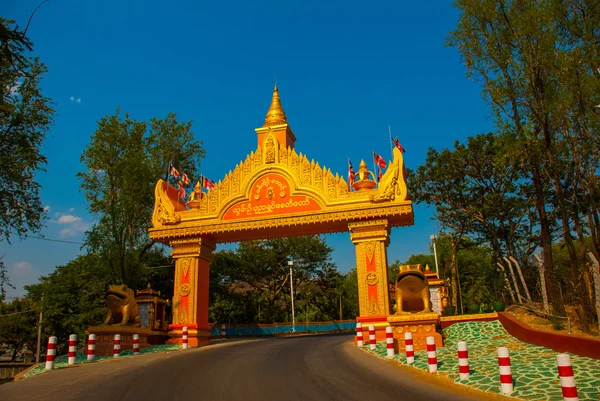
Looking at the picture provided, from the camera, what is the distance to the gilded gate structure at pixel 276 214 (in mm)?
16312

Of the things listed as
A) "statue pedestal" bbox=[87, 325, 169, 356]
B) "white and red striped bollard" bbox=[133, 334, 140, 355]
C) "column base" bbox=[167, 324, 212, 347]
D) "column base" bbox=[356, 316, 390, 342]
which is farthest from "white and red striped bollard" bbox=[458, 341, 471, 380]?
"column base" bbox=[167, 324, 212, 347]

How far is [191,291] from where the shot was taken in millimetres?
18125

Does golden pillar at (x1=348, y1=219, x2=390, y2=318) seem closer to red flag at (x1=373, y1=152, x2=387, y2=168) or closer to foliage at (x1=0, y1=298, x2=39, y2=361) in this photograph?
red flag at (x1=373, y1=152, x2=387, y2=168)

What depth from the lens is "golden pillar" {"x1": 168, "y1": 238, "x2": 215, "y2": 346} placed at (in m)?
17.8

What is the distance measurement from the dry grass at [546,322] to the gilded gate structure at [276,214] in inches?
170

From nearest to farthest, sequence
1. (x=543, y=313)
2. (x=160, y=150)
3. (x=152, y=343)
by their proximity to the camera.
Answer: (x=543, y=313), (x=152, y=343), (x=160, y=150)

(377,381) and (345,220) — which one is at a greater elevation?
(345,220)

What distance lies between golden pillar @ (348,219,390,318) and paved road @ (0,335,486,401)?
3938 mm

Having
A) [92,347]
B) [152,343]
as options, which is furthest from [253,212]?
[92,347]

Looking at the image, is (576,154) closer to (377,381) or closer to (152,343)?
(377,381)

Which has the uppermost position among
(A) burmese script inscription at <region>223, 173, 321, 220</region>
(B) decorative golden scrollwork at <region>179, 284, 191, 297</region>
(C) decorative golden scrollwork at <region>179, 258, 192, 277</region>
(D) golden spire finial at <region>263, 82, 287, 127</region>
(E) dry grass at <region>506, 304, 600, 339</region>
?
(D) golden spire finial at <region>263, 82, 287, 127</region>

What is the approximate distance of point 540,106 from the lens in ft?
44.0

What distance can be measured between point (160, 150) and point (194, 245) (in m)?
10.5

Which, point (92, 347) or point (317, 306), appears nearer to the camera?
point (92, 347)
